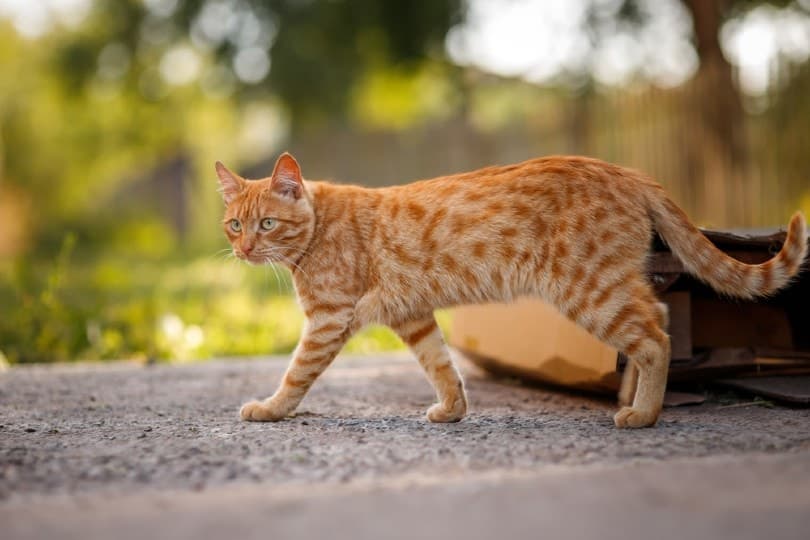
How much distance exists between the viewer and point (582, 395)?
3453mm

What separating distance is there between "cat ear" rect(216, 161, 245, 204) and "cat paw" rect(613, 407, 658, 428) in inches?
71.2

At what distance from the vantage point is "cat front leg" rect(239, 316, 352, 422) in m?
2.91

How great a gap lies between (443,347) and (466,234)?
479mm

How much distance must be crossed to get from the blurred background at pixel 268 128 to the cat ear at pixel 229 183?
0.93 ft

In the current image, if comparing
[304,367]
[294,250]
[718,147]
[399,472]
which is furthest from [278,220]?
[718,147]

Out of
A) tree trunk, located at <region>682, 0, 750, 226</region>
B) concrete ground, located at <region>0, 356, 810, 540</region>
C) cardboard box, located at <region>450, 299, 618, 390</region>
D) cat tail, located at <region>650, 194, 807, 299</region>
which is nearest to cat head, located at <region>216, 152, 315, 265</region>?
concrete ground, located at <region>0, 356, 810, 540</region>

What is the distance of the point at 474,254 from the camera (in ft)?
9.64

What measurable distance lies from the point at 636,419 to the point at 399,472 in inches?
39.1

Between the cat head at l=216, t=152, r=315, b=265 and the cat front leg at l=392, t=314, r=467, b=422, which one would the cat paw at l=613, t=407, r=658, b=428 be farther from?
the cat head at l=216, t=152, r=315, b=265

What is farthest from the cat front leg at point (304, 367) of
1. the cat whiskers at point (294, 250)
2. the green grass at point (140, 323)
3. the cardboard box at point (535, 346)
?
the green grass at point (140, 323)

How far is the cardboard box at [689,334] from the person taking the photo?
3023 millimetres

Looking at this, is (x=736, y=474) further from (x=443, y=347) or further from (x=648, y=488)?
(x=443, y=347)

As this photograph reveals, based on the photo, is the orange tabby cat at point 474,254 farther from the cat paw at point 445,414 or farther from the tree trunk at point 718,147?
the tree trunk at point 718,147

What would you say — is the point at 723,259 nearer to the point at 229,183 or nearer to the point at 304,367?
the point at 304,367
